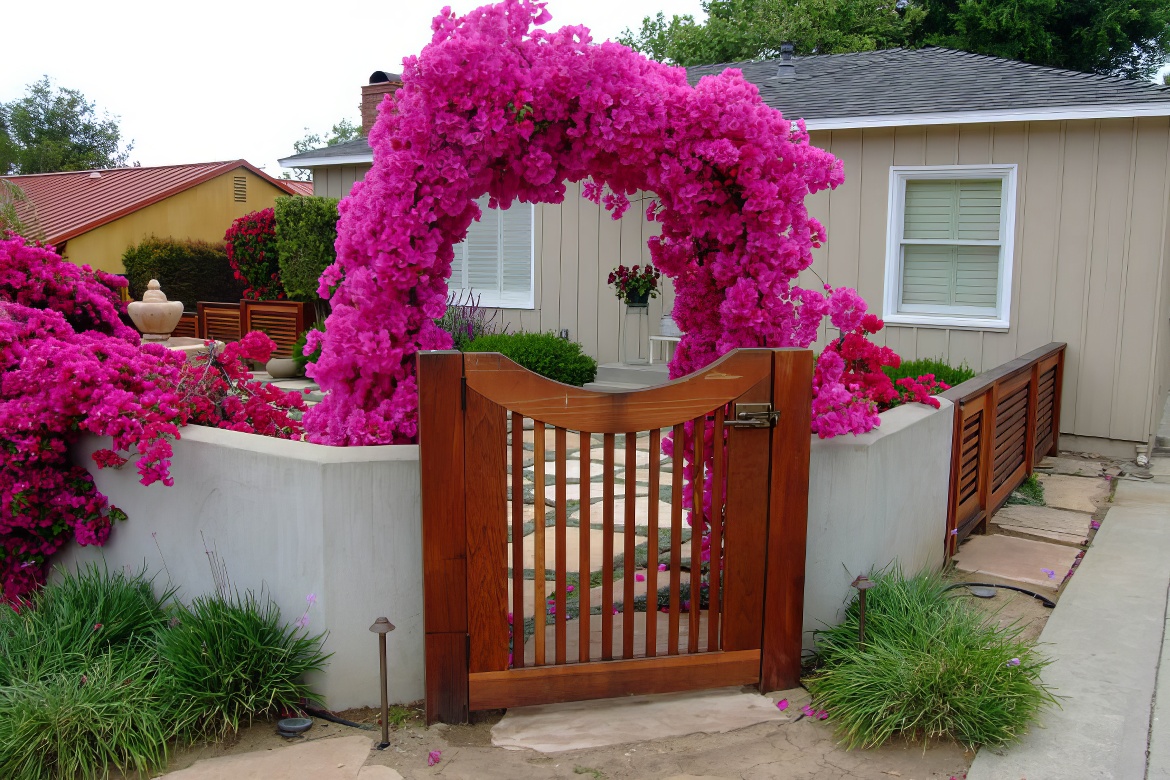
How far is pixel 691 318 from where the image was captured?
4195 millimetres

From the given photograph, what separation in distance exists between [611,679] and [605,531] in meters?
0.55

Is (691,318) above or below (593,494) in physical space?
above

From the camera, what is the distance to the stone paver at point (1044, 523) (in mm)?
5613

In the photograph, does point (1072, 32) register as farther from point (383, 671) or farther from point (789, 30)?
point (383, 671)

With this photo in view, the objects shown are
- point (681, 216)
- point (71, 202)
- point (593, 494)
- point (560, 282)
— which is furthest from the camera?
point (71, 202)

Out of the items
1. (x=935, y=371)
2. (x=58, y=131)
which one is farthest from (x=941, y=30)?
(x=58, y=131)

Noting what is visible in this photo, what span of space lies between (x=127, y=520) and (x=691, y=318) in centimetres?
239

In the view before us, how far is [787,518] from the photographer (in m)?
3.46

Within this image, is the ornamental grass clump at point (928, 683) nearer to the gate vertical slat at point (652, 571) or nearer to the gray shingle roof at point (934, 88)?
the gate vertical slat at point (652, 571)

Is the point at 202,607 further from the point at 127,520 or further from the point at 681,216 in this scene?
the point at 681,216

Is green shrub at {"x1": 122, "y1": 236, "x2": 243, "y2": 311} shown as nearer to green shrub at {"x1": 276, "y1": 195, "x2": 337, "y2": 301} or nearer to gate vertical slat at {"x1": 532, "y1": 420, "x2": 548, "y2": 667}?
green shrub at {"x1": 276, "y1": 195, "x2": 337, "y2": 301}

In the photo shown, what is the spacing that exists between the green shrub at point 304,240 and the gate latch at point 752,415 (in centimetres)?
952

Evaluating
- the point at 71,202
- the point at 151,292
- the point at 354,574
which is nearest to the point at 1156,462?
the point at 354,574

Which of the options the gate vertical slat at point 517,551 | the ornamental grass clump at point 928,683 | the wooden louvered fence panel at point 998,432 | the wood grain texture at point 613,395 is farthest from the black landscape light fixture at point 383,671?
the wooden louvered fence panel at point 998,432
